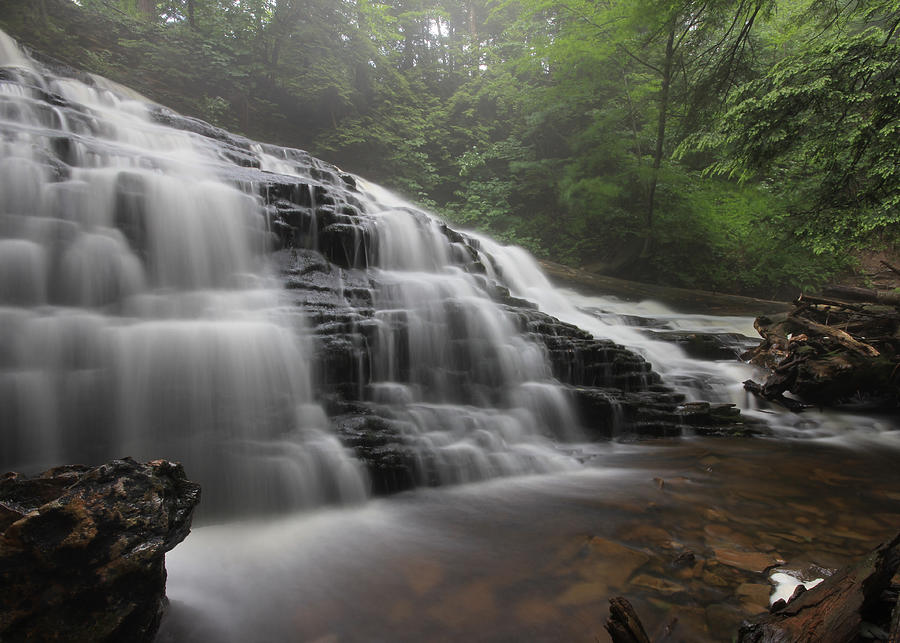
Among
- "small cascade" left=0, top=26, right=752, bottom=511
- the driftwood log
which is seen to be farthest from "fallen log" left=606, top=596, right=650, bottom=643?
the driftwood log

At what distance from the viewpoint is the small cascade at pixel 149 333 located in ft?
11.0

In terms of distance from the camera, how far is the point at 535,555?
2.59 meters

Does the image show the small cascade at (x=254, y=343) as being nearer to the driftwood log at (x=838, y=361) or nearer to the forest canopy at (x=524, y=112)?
the driftwood log at (x=838, y=361)

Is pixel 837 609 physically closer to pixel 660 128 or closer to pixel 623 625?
pixel 623 625

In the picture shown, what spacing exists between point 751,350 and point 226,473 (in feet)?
25.3

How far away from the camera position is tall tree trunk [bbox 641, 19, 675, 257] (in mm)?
10938

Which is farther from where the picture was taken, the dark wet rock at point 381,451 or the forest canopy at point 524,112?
the forest canopy at point 524,112

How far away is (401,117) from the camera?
51.7ft

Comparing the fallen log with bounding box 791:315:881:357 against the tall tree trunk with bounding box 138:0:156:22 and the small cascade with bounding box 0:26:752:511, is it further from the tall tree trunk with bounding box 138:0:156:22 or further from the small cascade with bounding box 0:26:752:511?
the tall tree trunk with bounding box 138:0:156:22

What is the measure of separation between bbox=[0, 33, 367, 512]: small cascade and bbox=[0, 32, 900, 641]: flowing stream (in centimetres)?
2

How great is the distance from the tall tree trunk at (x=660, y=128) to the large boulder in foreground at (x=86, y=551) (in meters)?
12.2

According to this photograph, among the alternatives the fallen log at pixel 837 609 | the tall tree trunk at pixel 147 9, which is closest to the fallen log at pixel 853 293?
the fallen log at pixel 837 609

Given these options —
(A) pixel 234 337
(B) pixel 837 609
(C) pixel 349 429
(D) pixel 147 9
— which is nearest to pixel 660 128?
(C) pixel 349 429

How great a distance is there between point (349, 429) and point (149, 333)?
199 centimetres
